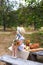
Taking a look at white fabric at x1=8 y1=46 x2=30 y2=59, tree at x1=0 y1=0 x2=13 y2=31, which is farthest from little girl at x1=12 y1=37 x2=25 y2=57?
tree at x1=0 y1=0 x2=13 y2=31

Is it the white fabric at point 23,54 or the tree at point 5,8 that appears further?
the tree at point 5,8

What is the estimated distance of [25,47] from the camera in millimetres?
3201

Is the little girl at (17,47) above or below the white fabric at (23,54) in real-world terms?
above

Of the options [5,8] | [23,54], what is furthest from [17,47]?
[5,8]

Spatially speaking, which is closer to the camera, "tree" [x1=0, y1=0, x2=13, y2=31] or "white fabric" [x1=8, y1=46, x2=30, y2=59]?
"white fabric" [x1=8, y1=46, x2=30, y2=59]

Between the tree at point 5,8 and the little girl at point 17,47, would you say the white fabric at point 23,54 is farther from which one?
the tree at point 5,8

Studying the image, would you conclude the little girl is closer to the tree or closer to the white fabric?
the white fabric

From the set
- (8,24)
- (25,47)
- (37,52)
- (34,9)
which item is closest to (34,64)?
(37,52)

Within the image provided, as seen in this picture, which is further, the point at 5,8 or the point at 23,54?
the point at 5,8

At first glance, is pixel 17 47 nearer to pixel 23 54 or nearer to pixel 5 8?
pixel 23 54

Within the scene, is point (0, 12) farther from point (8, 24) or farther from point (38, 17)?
point (38, 17)

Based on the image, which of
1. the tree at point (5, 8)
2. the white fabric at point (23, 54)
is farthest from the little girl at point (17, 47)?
the tree at point (5, 8)

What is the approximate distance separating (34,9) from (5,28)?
762cm

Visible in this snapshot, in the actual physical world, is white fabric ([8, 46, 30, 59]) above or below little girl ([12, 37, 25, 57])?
below
